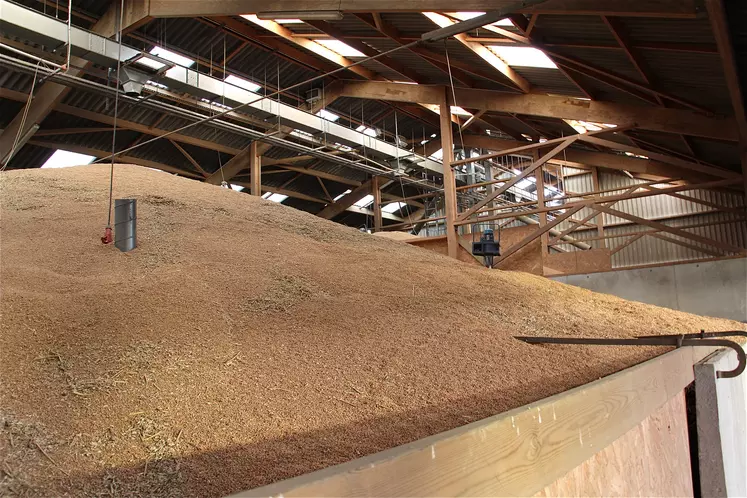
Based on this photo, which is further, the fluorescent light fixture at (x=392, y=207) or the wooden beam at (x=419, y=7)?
the fluorescent light fixture at (x=392, y=207)

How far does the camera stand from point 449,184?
12359 mm

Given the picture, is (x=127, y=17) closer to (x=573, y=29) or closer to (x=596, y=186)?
(x=573, y=29)

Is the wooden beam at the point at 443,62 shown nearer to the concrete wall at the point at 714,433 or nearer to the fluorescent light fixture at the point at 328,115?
the fluorescent light fixture at the point at 328,115

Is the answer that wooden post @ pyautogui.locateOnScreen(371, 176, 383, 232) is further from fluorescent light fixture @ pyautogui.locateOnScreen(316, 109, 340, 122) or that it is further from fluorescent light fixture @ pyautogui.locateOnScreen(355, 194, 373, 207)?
fluorescent light fixture @ pyautogui.locateOnScreen(355, 194, 373, 207)

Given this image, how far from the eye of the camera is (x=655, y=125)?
9484 mm

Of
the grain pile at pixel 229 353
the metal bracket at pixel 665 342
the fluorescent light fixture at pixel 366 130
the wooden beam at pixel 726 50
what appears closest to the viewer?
the grain pile at pixel 229 353

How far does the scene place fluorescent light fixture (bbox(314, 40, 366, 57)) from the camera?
11.9 m

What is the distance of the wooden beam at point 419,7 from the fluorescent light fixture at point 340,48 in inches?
147

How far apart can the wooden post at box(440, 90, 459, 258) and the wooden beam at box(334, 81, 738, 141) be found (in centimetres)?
47

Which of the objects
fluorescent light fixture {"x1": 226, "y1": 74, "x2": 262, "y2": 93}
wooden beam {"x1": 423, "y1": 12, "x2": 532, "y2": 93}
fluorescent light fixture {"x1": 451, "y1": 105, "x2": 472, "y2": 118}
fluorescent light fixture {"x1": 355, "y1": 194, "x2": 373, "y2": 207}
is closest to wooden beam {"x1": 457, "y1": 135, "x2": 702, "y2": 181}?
fluorescent light fixture {"x1": 451, "y1": 105, "x2": 472, "y2": 118}

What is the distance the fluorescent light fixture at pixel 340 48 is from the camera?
39.0 feet

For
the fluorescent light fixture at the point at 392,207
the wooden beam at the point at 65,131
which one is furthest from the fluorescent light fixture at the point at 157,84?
the fluorescent light fixture at the point at 392,207

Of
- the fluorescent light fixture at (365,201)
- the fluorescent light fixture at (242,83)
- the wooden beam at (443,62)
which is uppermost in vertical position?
the fluorescent light fixture at (242,83)

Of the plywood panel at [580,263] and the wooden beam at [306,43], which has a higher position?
the wooden beam at [306,43]
